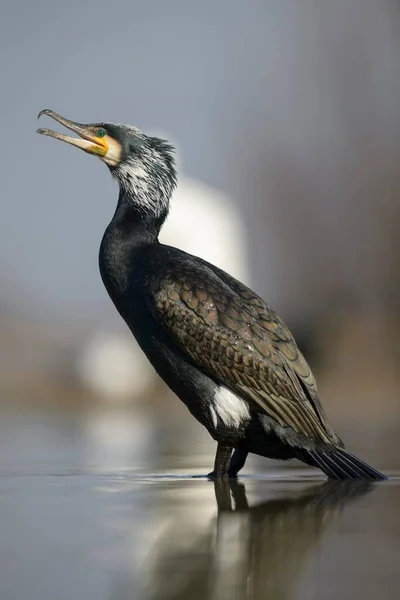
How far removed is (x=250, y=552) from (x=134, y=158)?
8.97ft

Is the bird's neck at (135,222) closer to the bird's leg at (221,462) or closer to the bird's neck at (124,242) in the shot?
the bird's neck at (124,242)

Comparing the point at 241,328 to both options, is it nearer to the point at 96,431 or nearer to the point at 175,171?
the point at 175,171

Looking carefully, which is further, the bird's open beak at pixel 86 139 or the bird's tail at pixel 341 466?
the bird's open beak at pixel 86 139

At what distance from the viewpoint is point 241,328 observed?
14.1ft

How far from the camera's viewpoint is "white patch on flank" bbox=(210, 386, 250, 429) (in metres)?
4.34

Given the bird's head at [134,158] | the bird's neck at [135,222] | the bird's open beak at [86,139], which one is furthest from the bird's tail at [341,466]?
the bird's open beak at [86,139]

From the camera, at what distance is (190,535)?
2920 millimetres

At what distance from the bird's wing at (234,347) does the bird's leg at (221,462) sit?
298 millimetres

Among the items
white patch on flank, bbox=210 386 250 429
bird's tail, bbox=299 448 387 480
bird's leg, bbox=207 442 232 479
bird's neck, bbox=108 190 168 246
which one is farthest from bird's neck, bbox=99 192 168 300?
bird's tail, bbox=299 448 387 480

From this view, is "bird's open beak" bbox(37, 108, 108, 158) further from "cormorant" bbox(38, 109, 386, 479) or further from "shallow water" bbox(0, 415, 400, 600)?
"shallow water" bbox(0, 415, 400, 600)

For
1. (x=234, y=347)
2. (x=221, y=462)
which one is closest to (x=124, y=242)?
(x=234, y=347)

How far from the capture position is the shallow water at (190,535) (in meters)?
2.23

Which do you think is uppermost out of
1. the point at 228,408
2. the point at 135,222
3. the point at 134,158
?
the point at 134,158

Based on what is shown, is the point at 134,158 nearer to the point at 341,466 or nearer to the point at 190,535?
the point at 341,466
